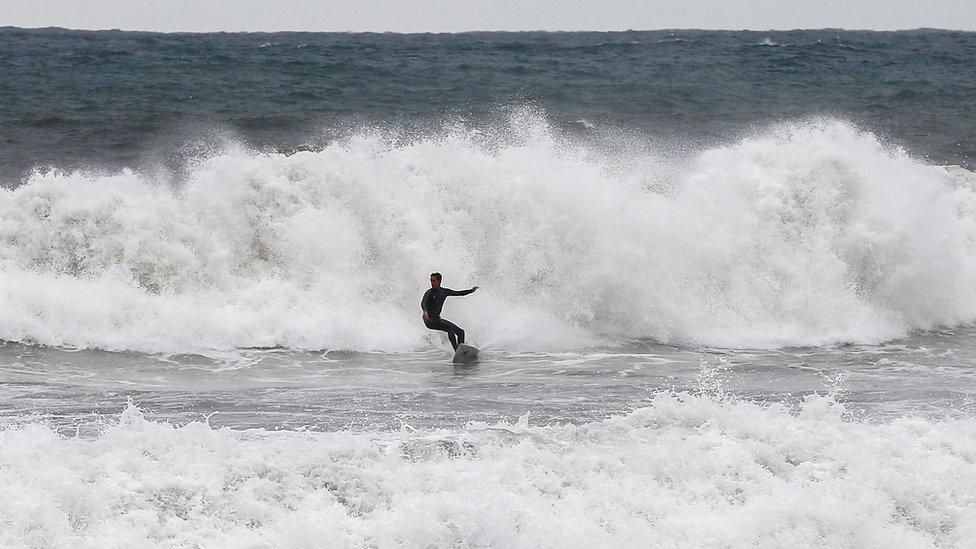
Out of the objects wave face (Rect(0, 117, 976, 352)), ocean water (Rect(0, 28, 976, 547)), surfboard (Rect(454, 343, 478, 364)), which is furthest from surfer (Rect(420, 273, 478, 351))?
wave face (Rect(0, 117, 976, 352))

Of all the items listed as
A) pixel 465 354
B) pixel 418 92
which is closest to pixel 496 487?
pixel 465 354

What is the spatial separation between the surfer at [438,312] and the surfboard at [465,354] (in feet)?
0.84

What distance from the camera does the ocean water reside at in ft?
24.8

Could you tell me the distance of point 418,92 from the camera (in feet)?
98.4

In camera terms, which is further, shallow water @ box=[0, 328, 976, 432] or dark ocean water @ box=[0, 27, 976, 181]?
dark ocean water @ box=[0, 27, 976, 181]

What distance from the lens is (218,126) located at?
24.6m

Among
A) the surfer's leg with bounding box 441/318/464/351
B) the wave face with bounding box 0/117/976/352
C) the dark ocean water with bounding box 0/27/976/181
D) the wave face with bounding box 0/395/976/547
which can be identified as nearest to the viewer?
the wave face with bounding box 0/395/976/547

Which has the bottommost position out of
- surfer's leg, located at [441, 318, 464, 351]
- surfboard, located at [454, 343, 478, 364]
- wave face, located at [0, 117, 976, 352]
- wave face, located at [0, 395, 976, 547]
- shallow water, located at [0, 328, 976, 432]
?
wave face, located at [0, 395, 976, 547]

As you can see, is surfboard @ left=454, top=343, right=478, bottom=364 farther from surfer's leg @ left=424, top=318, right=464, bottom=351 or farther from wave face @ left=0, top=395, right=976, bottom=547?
wave face @ left=0, top=395, right=976, bottom=547

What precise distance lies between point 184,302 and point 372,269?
98.8 inches

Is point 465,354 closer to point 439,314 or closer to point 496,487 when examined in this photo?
point 439,314

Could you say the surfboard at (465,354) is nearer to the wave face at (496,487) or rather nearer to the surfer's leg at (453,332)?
the surfer's leg at (453,332)

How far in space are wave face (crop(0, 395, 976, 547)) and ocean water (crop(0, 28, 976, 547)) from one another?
3 centimetres

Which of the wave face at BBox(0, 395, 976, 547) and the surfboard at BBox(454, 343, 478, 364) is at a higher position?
the surfboard at BBox(454, 343, 478, 364)
